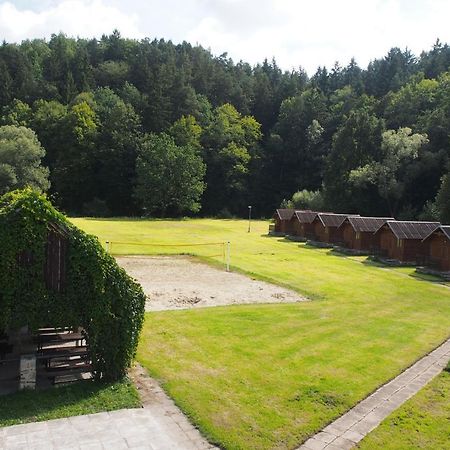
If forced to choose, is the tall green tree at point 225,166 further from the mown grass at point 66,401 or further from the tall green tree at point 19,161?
the mown grass at point 66,401

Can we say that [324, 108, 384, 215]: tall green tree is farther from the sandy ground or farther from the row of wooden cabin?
the sandy ground

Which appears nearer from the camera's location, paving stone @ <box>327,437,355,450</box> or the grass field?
paving stone @ <box>327,437,355,450</box>

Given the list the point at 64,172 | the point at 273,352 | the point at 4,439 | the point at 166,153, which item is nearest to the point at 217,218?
the point at 166,153

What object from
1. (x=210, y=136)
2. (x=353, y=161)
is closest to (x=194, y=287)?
(x=353, y=161)

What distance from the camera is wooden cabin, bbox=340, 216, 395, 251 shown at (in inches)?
1895

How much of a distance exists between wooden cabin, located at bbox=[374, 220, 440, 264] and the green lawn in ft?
96.2

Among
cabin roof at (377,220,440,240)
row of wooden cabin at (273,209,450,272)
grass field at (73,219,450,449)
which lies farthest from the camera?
cabin roof at (377,220,440,240)

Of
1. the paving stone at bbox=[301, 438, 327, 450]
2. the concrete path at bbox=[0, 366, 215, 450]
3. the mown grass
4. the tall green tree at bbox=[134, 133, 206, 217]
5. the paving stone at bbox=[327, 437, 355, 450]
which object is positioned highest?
the tall green tree at bbox=[134, 133, 206, 217]

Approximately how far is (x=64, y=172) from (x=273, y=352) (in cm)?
7852

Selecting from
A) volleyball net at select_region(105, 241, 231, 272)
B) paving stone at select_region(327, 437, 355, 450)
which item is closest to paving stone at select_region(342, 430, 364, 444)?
paving stone at select_region(327, 437, 355, 450)

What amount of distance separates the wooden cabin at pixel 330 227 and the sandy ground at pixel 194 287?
20.3 meters

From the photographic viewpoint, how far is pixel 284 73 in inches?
5728

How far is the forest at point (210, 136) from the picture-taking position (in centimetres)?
7312

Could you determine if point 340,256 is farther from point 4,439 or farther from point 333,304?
point 4,439
